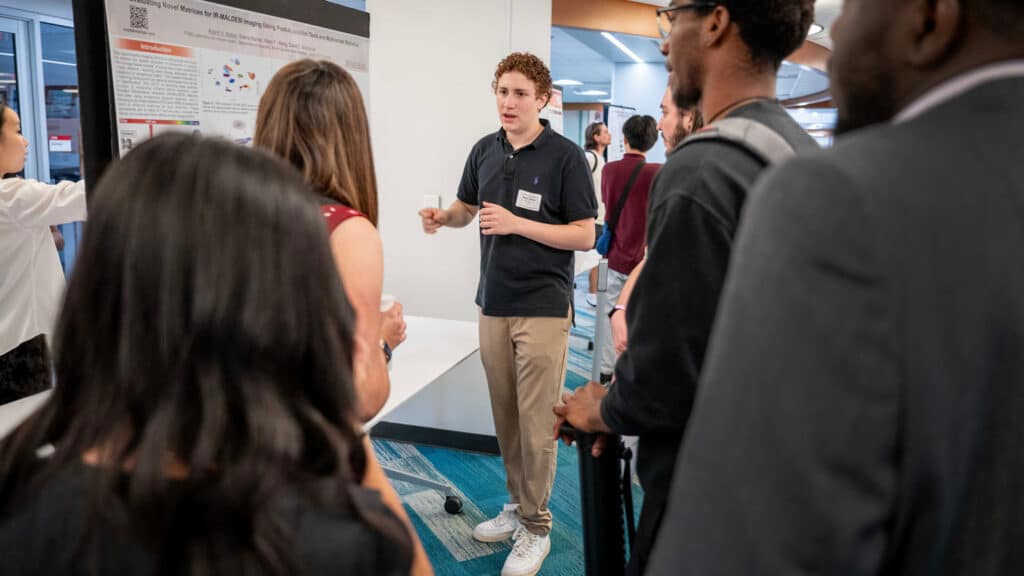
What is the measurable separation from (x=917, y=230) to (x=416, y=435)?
3.27 meters

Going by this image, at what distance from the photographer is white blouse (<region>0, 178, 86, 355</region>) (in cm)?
212

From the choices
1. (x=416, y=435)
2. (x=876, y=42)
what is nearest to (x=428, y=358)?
(x=416, y=435)

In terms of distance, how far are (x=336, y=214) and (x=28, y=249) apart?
1.61m

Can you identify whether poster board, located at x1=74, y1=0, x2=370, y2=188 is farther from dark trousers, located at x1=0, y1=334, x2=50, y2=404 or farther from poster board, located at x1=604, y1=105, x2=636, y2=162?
poster board, located at x1=604, y1=105, x2=636, y2=162

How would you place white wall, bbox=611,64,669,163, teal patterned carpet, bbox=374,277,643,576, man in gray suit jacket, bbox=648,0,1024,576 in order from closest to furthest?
man in gray suit jacket, bbox=648,0,1024,576 < teal patterned carpet, bbox=374,277,643,576 < white wall, bbox=611,64,669,163

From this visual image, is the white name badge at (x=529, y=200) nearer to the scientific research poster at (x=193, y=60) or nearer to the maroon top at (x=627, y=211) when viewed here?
the scientific research poster at (x=193, y=60)

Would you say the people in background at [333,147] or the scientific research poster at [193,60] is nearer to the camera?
the people in background at [333,147]

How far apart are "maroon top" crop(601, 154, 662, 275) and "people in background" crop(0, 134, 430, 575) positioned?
Result: 3.38m

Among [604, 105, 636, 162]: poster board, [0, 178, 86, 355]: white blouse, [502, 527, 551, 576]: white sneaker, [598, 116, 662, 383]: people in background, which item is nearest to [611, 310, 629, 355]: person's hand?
[502, 527, 551, 576]: white sneaker

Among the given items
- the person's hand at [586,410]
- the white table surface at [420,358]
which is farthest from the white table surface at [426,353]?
the person's hand at [586,410]

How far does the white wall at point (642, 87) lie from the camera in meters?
10.4

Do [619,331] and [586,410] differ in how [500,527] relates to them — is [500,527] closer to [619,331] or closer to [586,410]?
[619,331]

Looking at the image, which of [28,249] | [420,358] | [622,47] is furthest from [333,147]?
[622,47]

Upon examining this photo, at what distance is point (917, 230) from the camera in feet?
1.57
